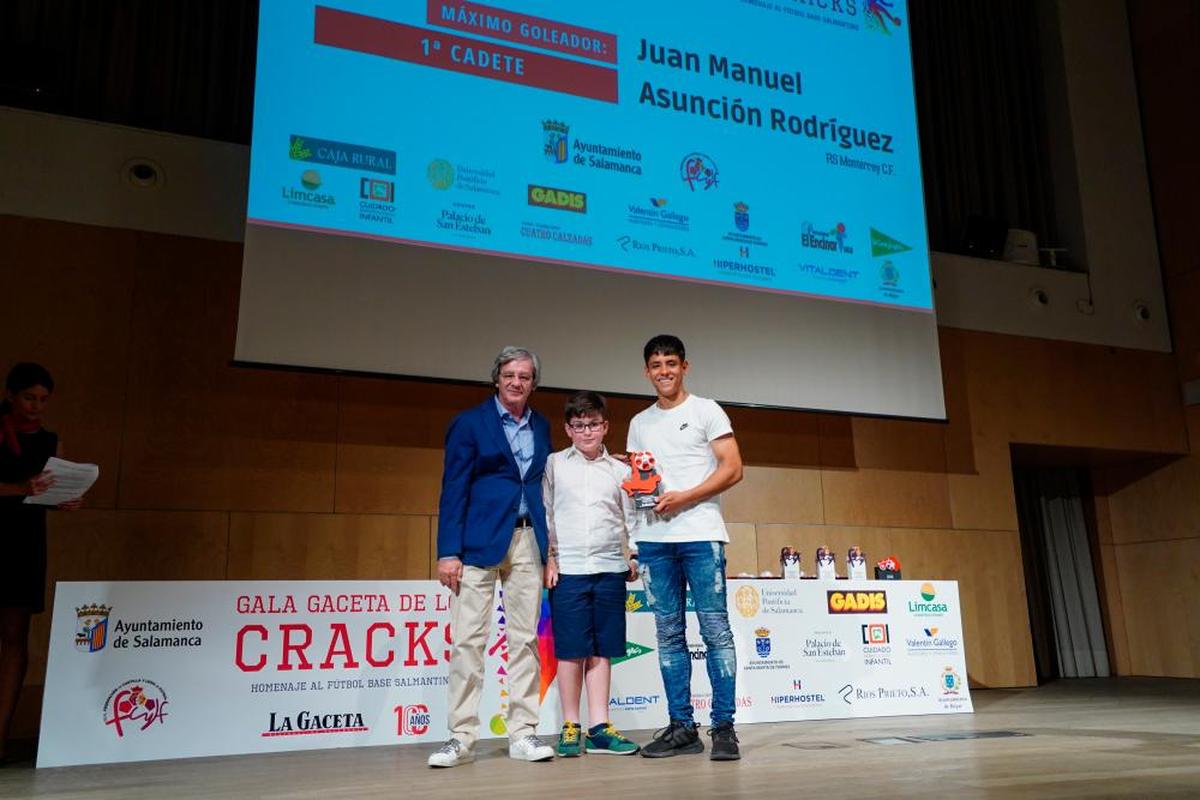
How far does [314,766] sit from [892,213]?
400cm

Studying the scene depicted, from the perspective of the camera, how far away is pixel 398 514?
4.46 m

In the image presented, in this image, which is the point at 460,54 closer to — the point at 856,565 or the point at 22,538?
the point at 22,538

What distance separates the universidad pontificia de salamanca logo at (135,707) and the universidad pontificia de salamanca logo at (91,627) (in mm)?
156

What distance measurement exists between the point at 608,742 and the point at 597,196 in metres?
2.54

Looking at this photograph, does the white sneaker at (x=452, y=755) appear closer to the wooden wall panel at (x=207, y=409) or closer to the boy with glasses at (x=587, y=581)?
the boy with glasses at (x=587, y=581)

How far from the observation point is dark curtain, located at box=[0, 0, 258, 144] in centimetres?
470

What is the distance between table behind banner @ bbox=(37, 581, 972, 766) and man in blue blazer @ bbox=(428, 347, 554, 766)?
0.57 metres

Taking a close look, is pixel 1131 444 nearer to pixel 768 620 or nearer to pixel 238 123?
pixel 768 620

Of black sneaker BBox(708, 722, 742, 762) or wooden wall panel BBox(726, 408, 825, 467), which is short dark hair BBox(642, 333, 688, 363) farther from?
wooden wall panel BBox(726, 408, 825, 467)

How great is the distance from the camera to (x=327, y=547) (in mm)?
4316

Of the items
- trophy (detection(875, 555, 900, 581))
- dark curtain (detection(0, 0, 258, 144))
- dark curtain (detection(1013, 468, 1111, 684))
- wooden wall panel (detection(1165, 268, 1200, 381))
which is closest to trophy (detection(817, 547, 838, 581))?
trophy (detection(875, 555, 900, 581))

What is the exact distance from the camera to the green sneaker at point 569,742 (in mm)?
2740

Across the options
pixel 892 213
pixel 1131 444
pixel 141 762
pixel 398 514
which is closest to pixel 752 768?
pixel 141 762

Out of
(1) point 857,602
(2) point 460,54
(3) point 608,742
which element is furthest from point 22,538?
(1) point 857,602
